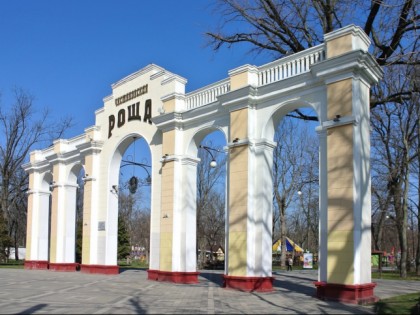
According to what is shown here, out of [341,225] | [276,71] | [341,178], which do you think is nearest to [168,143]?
[276,71]

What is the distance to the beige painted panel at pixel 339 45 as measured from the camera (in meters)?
14.4

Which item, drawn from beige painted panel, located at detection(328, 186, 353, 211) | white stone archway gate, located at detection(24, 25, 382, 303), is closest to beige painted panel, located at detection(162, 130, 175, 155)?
white stone archway gate, located at detection(24, 25, 382, 303)

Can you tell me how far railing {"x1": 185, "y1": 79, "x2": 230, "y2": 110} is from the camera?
62.1 feet

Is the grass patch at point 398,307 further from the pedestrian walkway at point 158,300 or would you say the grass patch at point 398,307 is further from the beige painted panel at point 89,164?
the beige painted panel at point 89,164

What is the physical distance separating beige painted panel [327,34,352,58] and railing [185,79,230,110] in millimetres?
4862

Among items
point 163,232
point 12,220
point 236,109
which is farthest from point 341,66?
point 12,220

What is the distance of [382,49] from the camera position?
62.6 ft

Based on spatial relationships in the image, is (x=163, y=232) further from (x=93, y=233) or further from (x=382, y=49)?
(x=382, y=49)

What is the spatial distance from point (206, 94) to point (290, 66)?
4411 millimetres

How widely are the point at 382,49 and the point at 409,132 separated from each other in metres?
11.7

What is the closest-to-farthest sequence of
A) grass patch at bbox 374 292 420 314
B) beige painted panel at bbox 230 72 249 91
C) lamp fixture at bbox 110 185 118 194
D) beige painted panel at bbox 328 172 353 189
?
grass patch at bbox 374 292 420 314, beige painted panel at bbox 328 172 353 189, beige painted panel at bbox 230 72 249 91, lamp fixture at bbox 110 185 118 194

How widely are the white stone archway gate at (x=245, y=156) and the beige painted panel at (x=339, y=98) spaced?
3cm

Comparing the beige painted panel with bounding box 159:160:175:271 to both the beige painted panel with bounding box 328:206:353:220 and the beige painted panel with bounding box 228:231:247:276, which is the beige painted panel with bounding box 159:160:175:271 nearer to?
the beige painted panel with bounding box 228:231:247:276

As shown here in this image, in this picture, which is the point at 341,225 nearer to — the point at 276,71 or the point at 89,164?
the point at 276,71
